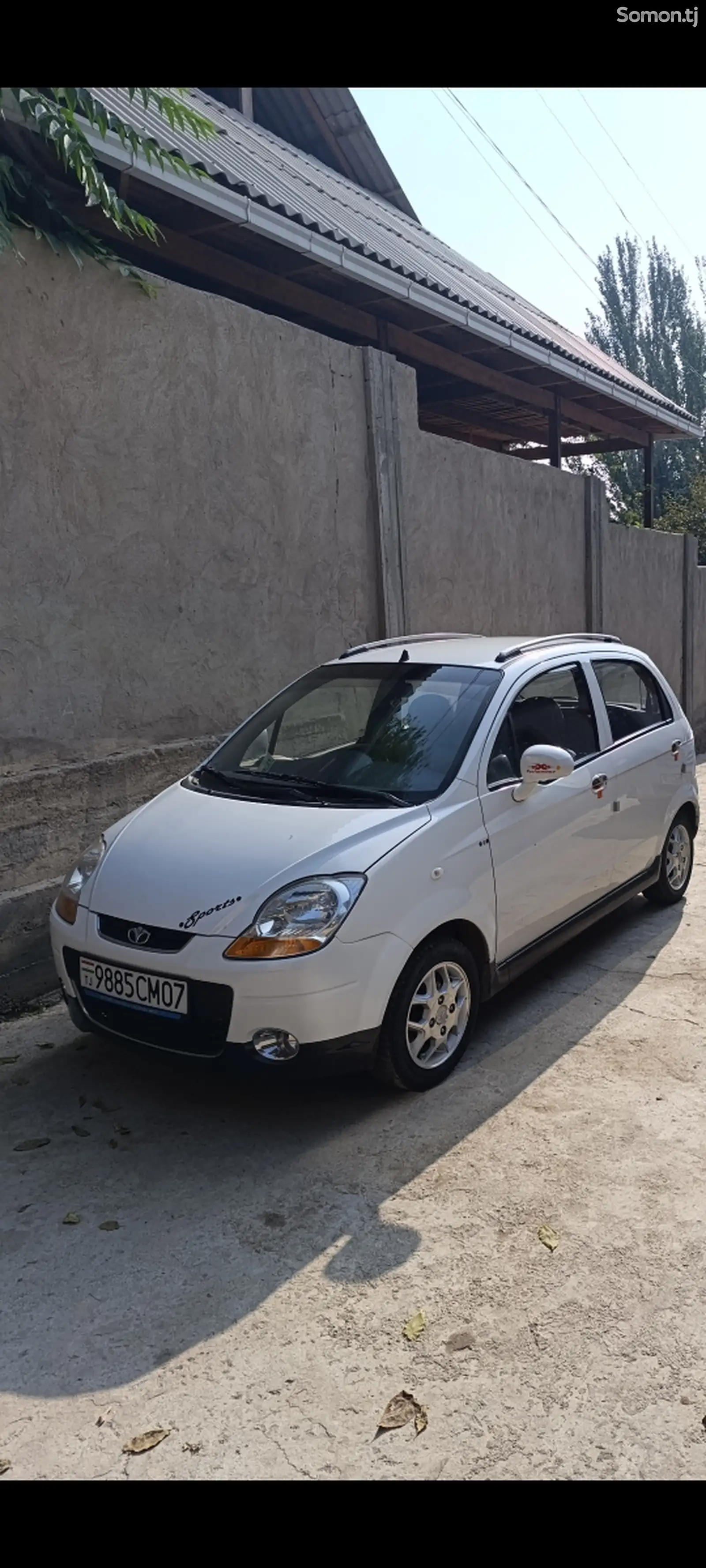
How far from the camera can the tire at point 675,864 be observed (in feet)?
20.6

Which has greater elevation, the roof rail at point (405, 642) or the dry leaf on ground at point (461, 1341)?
the roof rail at point (405, 642)

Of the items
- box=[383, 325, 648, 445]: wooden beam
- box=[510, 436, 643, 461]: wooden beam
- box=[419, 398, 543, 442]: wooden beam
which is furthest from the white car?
box=[510, 436, 643, 461]: wooden beam

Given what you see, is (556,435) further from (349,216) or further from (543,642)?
(543,642)

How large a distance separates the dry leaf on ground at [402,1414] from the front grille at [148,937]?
156cm

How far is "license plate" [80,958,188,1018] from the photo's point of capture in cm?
362

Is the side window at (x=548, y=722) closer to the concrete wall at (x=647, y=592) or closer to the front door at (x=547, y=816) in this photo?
the front door at (x=547, y=816)

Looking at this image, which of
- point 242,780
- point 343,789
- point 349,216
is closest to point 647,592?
point 349,216

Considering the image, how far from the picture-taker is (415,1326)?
9.21ft

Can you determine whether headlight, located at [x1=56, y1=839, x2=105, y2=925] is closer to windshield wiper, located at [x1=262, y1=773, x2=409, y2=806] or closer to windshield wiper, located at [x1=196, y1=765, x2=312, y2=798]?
windshield wiper, located at [x1=196, y1=765, x2=312, y2=798]

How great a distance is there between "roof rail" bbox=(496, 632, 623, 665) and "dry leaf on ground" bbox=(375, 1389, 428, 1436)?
3140 millimetres

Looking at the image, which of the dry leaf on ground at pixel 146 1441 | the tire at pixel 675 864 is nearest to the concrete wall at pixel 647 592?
the tire at pixel 675 864
